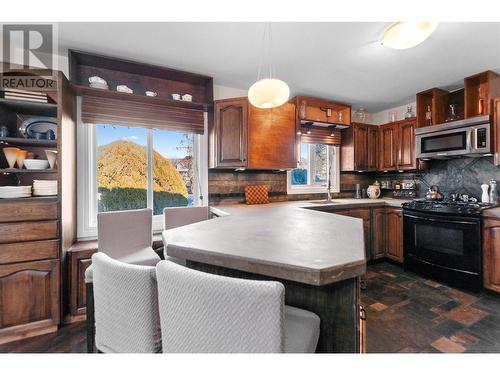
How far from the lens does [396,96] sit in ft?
11.0

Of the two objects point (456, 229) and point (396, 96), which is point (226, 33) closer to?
point (396, 96)

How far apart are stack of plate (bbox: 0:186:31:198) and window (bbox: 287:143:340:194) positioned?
2.90 m

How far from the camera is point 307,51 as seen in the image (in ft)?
7.13

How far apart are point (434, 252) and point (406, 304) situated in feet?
3.00

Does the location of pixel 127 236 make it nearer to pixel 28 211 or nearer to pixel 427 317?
pixel 28 211

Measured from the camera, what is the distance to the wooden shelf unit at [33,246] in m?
1.73

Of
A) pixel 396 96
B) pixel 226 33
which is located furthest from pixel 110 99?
pixel 396 96

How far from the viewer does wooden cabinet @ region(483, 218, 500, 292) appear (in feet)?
7.50

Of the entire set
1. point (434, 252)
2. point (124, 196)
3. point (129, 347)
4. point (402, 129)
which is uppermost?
point (402, 129)

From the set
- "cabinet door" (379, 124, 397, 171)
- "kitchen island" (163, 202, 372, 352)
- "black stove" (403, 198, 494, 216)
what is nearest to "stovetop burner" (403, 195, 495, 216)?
"black stove" (403, 198, 494, 216)

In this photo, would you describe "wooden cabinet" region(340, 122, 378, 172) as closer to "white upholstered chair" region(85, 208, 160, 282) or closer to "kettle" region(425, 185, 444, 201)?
"kettle" region(425, 185, 444, 201)

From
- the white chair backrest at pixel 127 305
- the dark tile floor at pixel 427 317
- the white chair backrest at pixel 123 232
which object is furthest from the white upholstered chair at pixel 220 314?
the dark tile floor at pixel 427 317

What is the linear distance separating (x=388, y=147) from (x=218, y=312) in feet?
12.9

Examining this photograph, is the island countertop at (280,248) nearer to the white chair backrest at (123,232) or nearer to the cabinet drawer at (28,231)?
the white chair backrest at (123,232)
